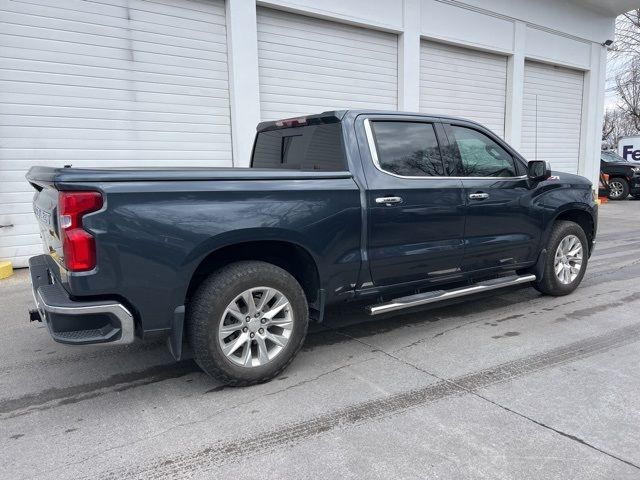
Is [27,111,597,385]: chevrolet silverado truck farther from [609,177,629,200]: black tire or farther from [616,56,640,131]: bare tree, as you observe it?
[616,56,640,131]: bare tree

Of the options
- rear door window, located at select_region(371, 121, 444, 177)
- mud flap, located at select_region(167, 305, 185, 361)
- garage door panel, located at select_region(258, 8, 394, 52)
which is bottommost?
mud flap, located at select_region(167, 305, 185, 361)

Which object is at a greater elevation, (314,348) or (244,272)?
(244,272)

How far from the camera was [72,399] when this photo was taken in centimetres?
349

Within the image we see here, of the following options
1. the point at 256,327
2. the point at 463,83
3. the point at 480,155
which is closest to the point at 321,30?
the point at 463,83

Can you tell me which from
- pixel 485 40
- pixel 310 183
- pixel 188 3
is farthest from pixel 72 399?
pixel 485 40

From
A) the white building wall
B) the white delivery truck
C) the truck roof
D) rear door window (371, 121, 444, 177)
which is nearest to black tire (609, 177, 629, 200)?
the white building wall

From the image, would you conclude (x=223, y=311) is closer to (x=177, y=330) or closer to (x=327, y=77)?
(x=177, y=330)

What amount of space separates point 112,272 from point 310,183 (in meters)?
1.49

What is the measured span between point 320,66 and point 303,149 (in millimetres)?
6349

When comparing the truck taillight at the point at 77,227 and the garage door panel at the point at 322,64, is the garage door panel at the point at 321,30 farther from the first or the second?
the truck taillight at the point at 77,227

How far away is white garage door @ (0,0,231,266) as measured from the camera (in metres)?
7.36

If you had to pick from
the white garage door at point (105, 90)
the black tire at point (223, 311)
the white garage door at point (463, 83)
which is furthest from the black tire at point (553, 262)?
the white garage door at point (463, 83)

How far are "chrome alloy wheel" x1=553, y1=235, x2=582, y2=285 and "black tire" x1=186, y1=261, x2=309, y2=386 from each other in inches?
136

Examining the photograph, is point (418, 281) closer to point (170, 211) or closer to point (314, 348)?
point (314, 348)
